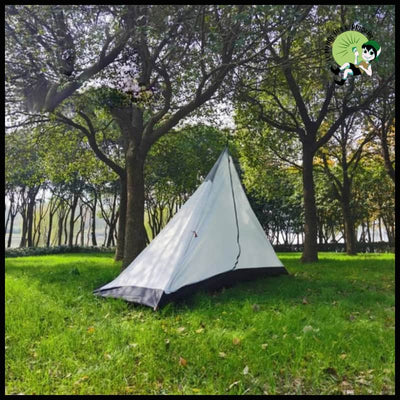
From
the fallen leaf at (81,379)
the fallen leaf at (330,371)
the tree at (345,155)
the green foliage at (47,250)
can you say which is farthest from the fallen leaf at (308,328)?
the green foliage at (47,250)

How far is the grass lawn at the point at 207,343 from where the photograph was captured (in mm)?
3682

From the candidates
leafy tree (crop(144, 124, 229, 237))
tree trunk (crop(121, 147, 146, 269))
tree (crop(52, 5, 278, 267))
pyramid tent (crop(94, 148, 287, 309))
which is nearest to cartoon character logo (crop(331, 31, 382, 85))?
tree (crop(52, 5, 278, 267))

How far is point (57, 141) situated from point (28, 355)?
37.1 ft

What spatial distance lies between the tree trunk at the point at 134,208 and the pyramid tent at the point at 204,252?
2.73 m

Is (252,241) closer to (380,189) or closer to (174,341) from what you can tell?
(174,341)

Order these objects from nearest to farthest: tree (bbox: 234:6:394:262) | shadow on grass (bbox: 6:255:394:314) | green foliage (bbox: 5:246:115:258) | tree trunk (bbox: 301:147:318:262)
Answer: shadow on grass (bbox: 6:255:394:314) → tree (bbox: 234:6:394:262) → tree trunk (bbox: 301:147:318:262) → green foliage (bbox: 5:246:115:258)

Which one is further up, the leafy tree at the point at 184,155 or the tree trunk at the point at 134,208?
the leafy tree at the point at 184,155

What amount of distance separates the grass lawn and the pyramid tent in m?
0.28

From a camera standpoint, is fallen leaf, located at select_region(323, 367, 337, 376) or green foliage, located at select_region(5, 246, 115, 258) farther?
green foliage, located at select_region(5, 246, 115, 258)

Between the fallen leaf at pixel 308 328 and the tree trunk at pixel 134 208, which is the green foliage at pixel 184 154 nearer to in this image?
the tree trunk at pixel 134 208

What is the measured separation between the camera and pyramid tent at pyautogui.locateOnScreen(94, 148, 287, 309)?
253 inches

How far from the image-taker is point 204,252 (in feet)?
23.0

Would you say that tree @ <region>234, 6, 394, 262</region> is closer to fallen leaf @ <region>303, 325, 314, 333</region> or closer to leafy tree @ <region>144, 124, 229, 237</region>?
leafy tree @ <region>144, 124, 229, 237</region>
